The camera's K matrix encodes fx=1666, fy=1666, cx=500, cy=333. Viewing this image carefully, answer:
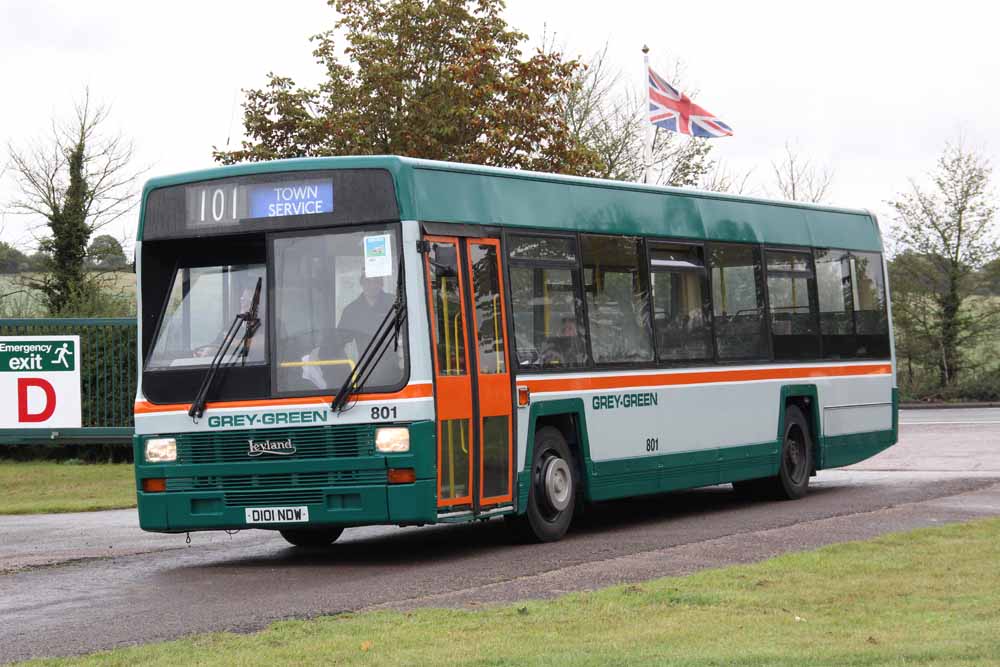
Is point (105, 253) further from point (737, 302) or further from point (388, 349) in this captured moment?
point (388, 349)

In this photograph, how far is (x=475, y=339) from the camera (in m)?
13.3

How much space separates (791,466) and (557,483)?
17.3 ft

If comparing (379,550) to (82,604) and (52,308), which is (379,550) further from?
(52,308)

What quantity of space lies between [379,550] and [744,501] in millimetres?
5976

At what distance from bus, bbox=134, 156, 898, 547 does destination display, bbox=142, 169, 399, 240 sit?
0.02 metres

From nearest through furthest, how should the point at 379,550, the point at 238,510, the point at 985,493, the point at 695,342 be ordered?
the point at 238,510 → the point at 379,550 → the point at 695,342 → the point at 985,493

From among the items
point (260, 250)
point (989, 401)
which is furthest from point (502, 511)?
point (989, 401)

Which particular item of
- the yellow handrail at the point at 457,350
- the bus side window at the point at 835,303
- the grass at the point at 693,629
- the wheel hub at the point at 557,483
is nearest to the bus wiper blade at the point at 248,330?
the yellow handrail at the point at 457,350

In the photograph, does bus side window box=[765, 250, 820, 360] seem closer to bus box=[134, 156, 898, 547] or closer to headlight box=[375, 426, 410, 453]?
bus box=[134, 156, 898, 547]

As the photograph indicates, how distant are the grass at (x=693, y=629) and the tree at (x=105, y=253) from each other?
112ft

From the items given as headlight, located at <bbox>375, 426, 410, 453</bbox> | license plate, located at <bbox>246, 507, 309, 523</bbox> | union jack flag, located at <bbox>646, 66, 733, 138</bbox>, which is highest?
union jack flag, located at <bbox>646, 66, 733, 138</bbox>

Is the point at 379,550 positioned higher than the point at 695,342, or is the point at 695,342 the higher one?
the point at 695,342

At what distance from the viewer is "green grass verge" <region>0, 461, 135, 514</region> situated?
68.7ft

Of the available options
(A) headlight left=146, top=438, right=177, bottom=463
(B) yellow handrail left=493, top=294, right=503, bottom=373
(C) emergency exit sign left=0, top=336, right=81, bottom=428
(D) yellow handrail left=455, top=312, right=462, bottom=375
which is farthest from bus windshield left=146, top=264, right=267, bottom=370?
(C) emergency exit sign left=0, top=336, right=81, bottom=428
